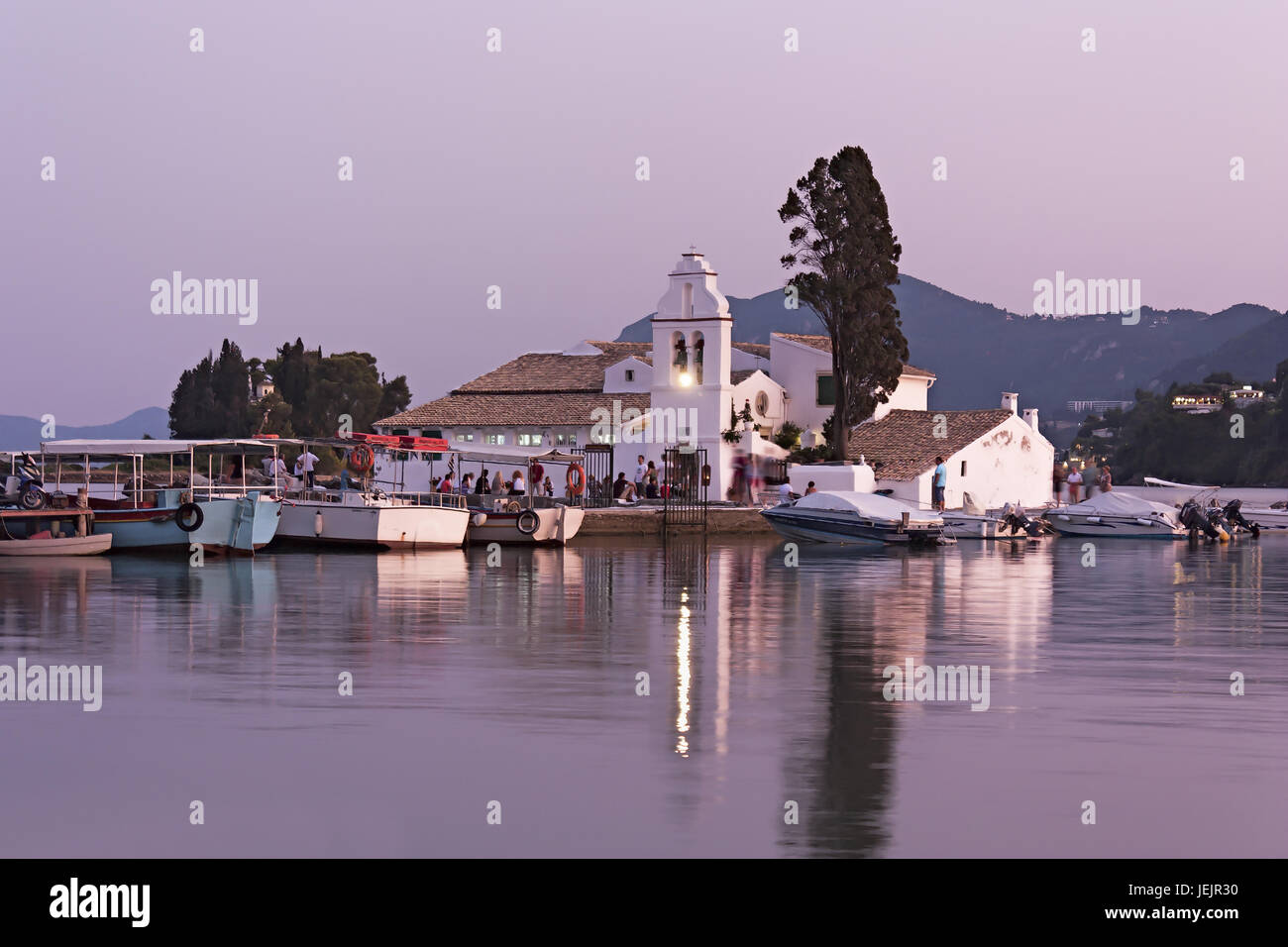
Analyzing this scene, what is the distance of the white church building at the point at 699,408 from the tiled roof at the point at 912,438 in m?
0.07

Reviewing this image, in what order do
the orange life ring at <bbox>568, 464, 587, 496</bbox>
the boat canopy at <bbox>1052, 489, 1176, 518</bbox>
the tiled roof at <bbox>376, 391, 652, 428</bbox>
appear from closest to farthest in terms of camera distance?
the orange life ring at <bbox>568, 464, 587, 496</bbox> → the boat canopy at <bbox>1052, 489, 1176, 518</bbox> → the tiled roof at <bbox>376, 391, 652, 428</bbox>

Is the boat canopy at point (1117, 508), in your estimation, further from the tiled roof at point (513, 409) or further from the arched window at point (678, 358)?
the tiled roof at point (513, 409)

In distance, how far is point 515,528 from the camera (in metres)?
41.7

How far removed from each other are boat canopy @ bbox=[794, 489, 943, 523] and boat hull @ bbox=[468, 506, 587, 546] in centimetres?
693

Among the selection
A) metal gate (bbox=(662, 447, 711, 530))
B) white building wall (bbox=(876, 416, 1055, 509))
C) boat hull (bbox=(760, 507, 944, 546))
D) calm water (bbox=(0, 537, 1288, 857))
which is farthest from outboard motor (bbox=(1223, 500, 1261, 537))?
calm water (bbox=(0, 537, 1288, 857))

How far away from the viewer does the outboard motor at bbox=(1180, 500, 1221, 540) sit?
50750 millimetres

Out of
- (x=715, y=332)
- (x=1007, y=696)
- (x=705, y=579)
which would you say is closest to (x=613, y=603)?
(x=705, y=579)

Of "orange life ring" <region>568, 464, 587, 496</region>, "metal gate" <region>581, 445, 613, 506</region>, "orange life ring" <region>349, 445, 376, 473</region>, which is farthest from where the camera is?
"metal gate" <region>581, 445, 613, 506</region>

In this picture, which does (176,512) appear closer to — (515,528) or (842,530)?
(515,528)

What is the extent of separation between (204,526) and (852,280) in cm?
2972

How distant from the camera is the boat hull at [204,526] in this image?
35.9 metres
